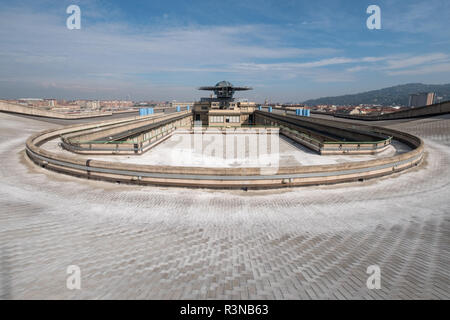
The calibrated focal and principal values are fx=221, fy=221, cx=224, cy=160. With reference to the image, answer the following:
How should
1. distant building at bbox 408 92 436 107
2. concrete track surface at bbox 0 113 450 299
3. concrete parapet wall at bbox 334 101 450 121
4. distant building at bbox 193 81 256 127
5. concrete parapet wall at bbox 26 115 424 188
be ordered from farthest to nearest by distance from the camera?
distant building at bbox 408 92 436 107 < distant building at bbox 193 81 256 127 < concrete parapet wall at bbox 334 101 450 121 < concrete parapet wall at bbox 26 115 424 188 < concrete track surface at bbox 0 113 450 299

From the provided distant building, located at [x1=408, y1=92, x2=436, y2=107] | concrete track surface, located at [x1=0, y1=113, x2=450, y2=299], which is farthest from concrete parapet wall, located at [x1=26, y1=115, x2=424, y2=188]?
distant building, located at [x1=408, y1=92, x2=436, y2=107]

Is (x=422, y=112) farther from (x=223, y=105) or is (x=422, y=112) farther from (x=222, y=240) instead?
(x=223, y=105)

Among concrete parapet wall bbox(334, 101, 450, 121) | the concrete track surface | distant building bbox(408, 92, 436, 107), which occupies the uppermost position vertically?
distant building bbox(408, 92, 436, 107)

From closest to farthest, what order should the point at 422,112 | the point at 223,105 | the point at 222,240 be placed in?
the point at 222,240, the point at 422,112, the point at 223,105

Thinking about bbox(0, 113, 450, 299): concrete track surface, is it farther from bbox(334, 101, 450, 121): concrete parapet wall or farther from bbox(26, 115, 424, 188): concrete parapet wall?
bbox(334, 101, 450, 121): concrete parapet wall

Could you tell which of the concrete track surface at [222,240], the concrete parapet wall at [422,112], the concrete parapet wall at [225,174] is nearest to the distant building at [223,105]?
the concrete parapet wall at [422,112]

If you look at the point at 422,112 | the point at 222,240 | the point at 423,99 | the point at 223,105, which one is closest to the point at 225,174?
the point at 222,240

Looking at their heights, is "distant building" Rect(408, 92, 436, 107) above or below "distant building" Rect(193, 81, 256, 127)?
above

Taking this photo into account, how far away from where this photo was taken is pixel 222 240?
691 cm

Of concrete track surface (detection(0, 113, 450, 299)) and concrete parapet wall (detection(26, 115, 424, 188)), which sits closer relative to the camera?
concrete track surface (detection(0, 113, 450, 299))

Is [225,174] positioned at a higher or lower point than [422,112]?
lower

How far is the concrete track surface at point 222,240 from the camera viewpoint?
16.0ft

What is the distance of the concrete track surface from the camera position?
16.0 ft
